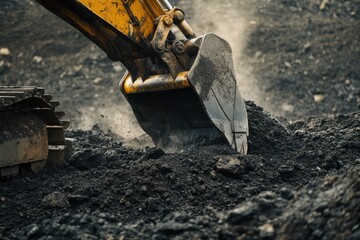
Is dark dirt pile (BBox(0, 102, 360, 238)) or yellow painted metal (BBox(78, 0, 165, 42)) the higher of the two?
yellow painted metal (BBox(78, 0, 165, 42))

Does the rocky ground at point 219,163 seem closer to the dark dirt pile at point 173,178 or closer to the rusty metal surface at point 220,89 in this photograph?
the dark dirt pile at point 173,178

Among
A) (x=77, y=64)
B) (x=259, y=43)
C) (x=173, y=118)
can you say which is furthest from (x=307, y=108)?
(x=173, y=118)

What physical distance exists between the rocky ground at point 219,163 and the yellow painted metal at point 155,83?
622 millimetres

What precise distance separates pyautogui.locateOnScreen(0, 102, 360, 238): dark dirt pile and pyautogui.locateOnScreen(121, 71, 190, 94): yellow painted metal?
606mm

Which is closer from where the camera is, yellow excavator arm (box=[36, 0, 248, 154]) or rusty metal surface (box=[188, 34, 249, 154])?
yellow excavator arm (box=[36, 0, 248, 154])

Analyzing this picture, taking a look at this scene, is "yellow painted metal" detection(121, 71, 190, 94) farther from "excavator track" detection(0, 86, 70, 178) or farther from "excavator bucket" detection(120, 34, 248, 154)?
"excavator track" detection(0, 86, 70, 178)

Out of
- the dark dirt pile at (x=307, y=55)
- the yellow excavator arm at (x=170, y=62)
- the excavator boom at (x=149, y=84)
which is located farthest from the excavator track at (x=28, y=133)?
the dark dirt pile at (x=307, y=55)

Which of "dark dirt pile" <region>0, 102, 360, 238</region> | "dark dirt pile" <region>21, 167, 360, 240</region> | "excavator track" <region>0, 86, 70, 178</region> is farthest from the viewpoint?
"excavator track" <region>0, 86, 70, 178</region>

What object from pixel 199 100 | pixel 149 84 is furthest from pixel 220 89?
pixel 149 84

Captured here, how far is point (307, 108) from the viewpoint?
11820mm

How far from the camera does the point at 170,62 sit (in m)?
5.95

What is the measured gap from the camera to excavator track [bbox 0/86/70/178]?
540 cm

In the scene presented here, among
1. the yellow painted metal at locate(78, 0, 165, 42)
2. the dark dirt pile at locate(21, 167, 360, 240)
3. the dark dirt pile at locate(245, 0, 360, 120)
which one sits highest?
the yellow painted metal at locate(78, 0, 165, 42)

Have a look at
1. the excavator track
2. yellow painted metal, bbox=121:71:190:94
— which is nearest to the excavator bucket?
yellow painted metal, bbox=121:71:190:94
